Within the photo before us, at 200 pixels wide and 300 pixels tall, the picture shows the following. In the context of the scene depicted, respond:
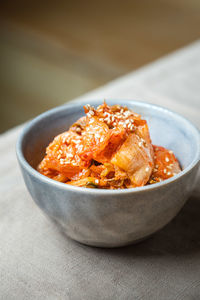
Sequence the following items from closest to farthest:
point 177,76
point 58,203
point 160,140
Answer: point 58,203 < point 160,140 < point 177,76

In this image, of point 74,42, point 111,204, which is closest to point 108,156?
point 111,204

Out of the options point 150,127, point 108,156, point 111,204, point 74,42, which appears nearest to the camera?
point 111,204

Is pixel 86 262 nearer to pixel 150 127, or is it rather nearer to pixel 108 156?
pixel 108 156

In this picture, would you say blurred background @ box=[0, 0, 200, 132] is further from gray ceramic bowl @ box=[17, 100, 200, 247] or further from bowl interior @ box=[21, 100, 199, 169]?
gray ceramic bowl @ box=[17, 100, 200, 247]

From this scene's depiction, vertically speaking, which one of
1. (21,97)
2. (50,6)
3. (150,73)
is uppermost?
(150,73)

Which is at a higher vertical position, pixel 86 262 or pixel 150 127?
pixel 150 127

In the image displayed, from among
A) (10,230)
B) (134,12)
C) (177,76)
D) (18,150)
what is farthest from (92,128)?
(134,12)

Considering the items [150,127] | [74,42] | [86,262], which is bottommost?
[74,42]

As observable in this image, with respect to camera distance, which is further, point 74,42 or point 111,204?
point 74,42

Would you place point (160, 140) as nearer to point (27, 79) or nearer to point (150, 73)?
point (150, 73)
